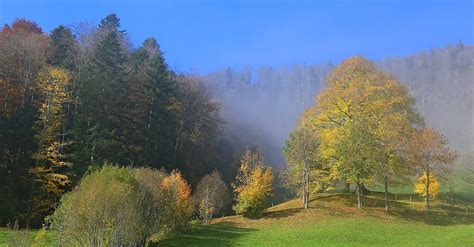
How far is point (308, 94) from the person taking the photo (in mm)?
164250

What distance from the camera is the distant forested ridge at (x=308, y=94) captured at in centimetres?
12275

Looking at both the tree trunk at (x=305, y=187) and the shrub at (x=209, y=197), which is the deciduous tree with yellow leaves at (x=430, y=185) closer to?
the tree trunk at (x=305, y=187)

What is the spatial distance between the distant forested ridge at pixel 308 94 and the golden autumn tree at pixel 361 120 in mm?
60786

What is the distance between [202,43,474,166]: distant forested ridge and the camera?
403 ft

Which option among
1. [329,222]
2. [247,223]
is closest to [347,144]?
[329,222]

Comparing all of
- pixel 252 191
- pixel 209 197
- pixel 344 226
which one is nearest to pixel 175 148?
pixel 209 197

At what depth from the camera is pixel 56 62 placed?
5391 cm

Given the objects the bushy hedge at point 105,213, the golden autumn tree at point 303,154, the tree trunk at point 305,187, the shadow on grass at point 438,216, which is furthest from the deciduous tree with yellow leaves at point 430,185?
the bushy hedge at point 105,213

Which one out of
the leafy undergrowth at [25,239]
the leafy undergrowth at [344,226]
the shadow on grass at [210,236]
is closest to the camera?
the leafy undergrowth at [25,239]

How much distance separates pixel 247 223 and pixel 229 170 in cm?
3926

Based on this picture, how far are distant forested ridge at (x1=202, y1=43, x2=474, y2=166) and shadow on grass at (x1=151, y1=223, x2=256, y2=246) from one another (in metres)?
69.5

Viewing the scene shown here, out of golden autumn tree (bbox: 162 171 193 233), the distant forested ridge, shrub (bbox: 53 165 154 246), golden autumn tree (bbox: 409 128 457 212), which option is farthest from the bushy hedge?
the distant forested ridge

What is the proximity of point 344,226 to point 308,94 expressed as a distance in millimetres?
132275

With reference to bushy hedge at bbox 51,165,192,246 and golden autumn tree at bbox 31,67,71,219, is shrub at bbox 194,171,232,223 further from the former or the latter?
bushy hedge at bbox 51,165,192,246
